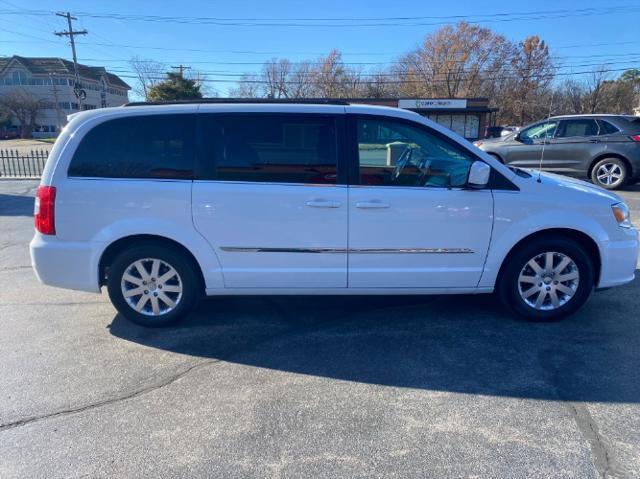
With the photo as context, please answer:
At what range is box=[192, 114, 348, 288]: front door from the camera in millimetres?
3697

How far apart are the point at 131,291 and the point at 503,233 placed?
3.28 m

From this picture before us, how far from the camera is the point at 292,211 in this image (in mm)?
3703

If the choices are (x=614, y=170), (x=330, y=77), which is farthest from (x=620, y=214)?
(x=330, y=77)

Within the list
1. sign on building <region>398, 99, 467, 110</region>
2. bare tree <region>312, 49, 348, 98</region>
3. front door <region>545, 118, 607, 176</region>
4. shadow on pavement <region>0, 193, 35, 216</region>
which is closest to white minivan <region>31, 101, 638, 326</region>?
shadow on pavement <region>0, 193, 35, 216</region>

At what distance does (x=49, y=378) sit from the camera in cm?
324

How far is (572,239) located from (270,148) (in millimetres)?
2780

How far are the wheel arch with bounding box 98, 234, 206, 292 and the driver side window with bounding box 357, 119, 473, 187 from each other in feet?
5.36

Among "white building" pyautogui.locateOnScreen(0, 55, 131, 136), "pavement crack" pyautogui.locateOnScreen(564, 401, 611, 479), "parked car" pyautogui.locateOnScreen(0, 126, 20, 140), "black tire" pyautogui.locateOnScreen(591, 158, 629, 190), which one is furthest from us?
"white building" pyautogui.locateOnScreen(0, 55, 131, 136)

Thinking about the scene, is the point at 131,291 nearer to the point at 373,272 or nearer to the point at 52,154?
the point at 52,154

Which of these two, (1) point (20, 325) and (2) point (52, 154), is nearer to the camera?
(2) point (52, 154)

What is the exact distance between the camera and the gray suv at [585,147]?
35.1 feet

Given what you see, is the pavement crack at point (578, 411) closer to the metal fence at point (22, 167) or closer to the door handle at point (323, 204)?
the door handle at point (323, 204)

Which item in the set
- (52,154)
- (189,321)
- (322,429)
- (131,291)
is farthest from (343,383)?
(52,154)

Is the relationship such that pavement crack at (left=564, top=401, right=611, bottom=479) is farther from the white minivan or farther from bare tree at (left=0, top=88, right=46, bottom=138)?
bare tree at (left=0, top=88, right=46, bottom=138)
